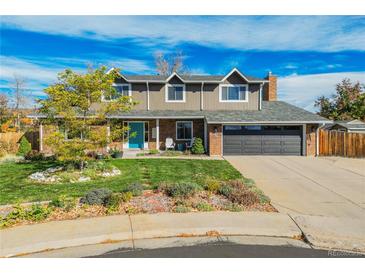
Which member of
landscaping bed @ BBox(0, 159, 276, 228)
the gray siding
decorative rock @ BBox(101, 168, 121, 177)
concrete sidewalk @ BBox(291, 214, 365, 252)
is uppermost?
the gray siding

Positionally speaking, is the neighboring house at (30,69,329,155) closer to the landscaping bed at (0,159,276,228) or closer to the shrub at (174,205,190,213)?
the landscaping bed at (0,159,276,228)

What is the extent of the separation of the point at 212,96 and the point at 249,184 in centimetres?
1286

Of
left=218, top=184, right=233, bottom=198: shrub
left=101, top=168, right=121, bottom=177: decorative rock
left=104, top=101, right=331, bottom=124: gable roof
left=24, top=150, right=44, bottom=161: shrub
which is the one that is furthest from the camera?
left=104, top=101, right=331, bottom=124: gable roof

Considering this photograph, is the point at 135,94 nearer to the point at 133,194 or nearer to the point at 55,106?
the point at 55,106

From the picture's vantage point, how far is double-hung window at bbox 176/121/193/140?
2152 cm

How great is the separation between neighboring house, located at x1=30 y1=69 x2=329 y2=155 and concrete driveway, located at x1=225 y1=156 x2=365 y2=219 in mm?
2198

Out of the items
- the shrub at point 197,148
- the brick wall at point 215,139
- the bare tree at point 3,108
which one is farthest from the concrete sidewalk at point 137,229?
the bare tree at point 3,108

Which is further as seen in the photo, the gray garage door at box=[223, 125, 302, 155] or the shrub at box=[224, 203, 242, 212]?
the gray garage door at box=[223, 125, 302, 155]

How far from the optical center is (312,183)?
37.4ft

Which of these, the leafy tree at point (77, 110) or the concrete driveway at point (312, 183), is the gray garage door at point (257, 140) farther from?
the leafy tree at point (77, 110)

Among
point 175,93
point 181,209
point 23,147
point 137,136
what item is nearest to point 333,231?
point 181,209

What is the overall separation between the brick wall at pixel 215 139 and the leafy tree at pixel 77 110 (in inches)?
317

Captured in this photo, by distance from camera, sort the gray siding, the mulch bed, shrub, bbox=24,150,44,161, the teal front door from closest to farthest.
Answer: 1. the mulch bed
2. shrub, bbox=24,150,44,161
3. the teal front door
4. the gray siding

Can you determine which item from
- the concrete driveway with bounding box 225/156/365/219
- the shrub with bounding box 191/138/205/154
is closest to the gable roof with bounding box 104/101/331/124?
the shrub with bounding box 191/138/205/154
